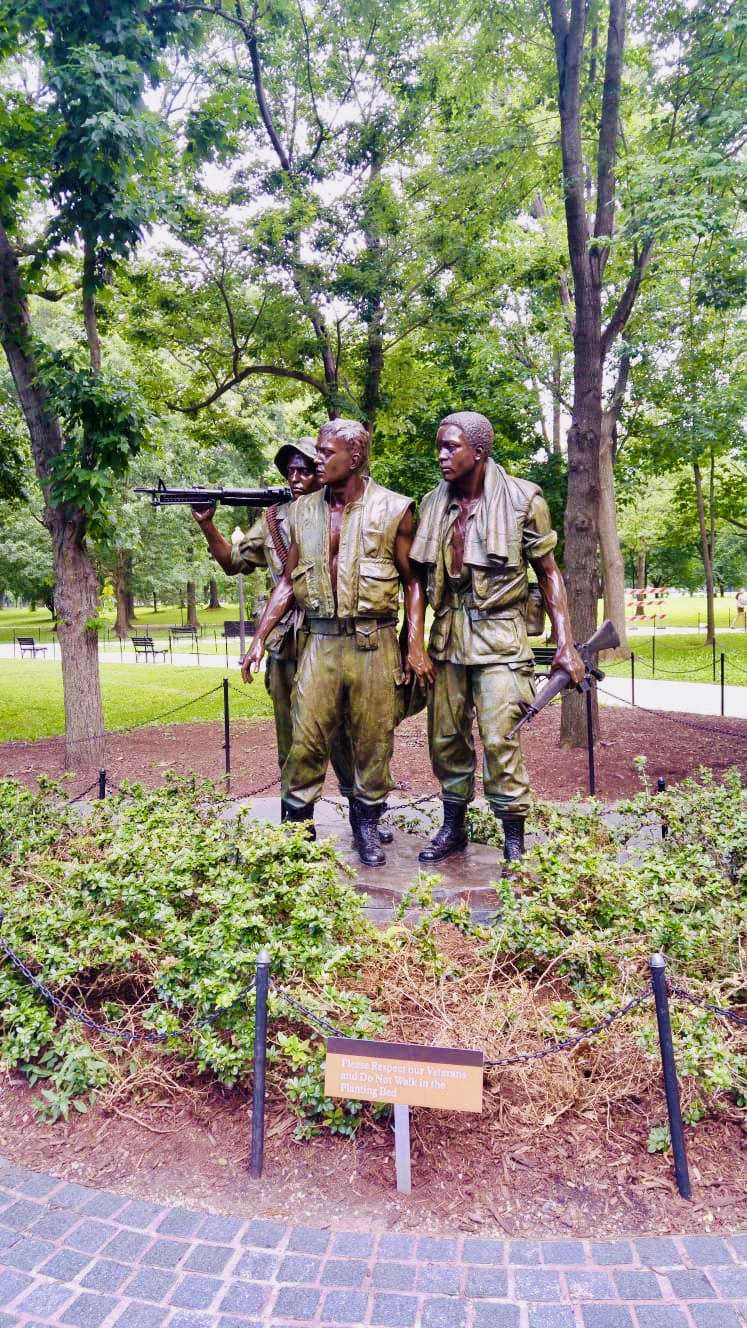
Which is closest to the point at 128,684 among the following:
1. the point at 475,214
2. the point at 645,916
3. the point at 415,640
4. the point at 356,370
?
the point at 356,370

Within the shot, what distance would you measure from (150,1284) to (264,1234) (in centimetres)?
34

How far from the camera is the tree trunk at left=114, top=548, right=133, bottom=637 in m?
35.6

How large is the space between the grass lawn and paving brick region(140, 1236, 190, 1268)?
983 centimetres

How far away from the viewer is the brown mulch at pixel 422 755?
9141mm

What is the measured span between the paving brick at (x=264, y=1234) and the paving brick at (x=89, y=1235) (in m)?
0.42

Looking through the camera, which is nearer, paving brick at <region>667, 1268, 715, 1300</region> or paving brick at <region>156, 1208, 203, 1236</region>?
paving brick at <region>667, 1268, 715, 1300</region>

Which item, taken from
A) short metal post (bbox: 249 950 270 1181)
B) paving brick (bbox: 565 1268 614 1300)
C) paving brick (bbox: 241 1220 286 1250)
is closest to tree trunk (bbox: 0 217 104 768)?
short metal post (bbox: 249 950 270 1181)

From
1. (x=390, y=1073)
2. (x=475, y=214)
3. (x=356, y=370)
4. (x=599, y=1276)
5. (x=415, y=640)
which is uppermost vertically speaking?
(x=475, y=214)

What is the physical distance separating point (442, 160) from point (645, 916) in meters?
10.7

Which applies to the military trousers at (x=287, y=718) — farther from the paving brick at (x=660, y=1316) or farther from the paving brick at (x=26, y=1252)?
the paving brick at (x=660, y=1316)

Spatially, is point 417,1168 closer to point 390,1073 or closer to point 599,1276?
point 390,1073

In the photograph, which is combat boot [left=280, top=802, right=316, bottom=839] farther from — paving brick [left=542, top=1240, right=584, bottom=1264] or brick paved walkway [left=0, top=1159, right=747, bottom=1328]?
paving brick [left=542, top=1240, right=584, bottom=1264]

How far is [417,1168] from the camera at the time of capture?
293 cm

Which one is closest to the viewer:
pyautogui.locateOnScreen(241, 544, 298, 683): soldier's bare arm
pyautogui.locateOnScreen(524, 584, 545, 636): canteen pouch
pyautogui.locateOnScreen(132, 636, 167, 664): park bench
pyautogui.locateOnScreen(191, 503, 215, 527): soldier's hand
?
pyautogui.locateOnScreen(524, 584, 545, 636): canteen pouch
